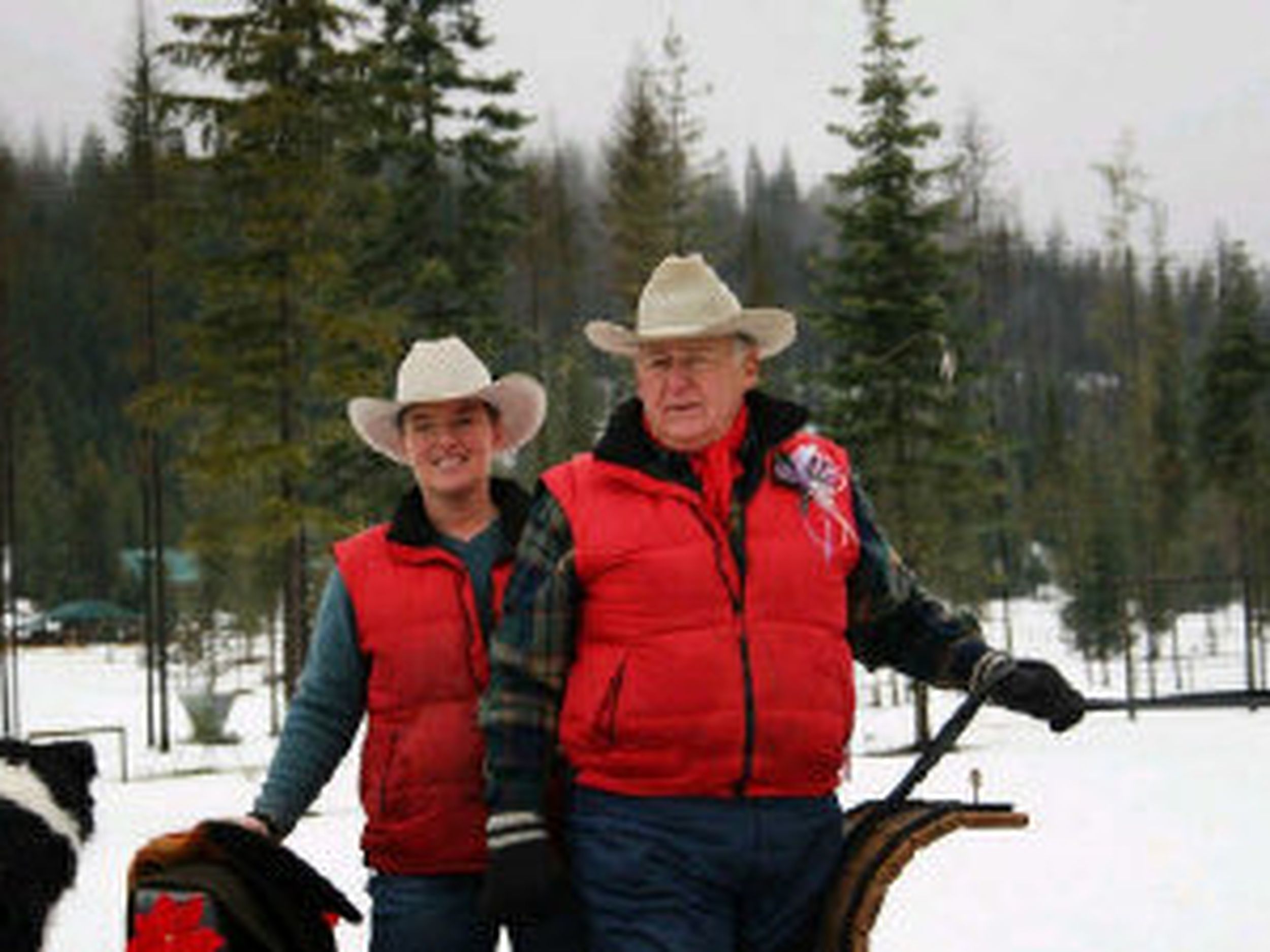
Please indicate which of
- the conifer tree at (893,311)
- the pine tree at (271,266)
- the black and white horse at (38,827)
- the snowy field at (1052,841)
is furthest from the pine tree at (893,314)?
the black and white horse at (38,827)

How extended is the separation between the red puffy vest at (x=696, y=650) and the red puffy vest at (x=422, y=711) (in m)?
0.49

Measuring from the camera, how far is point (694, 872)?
2.42 metres

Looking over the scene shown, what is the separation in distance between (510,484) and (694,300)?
90 cm

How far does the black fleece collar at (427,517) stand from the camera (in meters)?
3.12

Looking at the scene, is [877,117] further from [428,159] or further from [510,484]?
[510,484]

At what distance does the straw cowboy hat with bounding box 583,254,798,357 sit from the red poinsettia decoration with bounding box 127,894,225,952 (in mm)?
1529

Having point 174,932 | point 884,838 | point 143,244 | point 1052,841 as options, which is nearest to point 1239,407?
point 1052,841

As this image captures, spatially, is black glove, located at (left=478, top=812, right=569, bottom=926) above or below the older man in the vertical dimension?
below

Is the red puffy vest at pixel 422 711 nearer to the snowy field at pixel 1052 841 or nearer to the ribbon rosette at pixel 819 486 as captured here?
the ribbon rosette at pixel 819 486

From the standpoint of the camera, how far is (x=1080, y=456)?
4791 centimetres

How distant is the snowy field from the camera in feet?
20.8

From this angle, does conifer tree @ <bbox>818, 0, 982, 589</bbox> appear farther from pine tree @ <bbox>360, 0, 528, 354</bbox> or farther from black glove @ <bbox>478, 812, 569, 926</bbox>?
black glove @ <bbox>478, 812, 569, 926</bbox>

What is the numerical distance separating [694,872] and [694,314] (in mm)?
1157

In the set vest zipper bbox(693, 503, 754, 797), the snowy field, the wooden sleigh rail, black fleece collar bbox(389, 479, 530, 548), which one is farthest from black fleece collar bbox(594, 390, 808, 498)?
the snowy field
